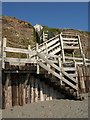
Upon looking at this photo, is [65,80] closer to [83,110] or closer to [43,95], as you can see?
[43,95]

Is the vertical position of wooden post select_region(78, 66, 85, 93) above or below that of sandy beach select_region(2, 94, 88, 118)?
above

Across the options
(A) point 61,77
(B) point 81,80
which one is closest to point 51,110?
(A) point 61,77

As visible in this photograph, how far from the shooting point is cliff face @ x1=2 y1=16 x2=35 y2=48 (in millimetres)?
42031

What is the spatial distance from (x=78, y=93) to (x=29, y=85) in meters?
3.00

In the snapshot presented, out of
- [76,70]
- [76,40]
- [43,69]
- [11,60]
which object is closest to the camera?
[11,60]

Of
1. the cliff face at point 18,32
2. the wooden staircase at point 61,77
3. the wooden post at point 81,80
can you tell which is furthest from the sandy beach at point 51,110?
the cliff face at point 18,32

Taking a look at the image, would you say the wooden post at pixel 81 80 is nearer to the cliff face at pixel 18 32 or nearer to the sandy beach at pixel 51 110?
the sandy beach at pixel 51 110

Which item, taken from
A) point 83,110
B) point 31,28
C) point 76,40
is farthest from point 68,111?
point 31,28

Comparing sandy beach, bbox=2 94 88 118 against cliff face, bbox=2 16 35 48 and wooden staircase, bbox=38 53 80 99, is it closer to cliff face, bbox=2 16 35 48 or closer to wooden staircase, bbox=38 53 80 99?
wooden staircase, bbox=38 53 80 99

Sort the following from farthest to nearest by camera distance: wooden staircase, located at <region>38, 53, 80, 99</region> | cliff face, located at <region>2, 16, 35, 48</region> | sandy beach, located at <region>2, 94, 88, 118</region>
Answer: cliff face, located at <region>2, 16, 35, 48</region>, wooden staircase, located at <region>38, 53, 80, 99</region>, sandy beach, located at <region>2, 94, 88, 118</region>

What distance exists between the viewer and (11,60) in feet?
53.2

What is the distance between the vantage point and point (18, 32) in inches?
1775

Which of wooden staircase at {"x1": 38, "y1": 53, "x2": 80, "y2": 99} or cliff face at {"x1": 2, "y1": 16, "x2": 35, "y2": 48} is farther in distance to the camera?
cliff face at {"x1": 2, "y1": 16, "x2": 35, "y2": 48}

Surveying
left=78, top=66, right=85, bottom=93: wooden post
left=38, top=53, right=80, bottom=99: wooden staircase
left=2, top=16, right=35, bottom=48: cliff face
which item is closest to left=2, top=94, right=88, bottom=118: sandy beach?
left=38, top=53, right=80, bottom=99: wooden staircase
